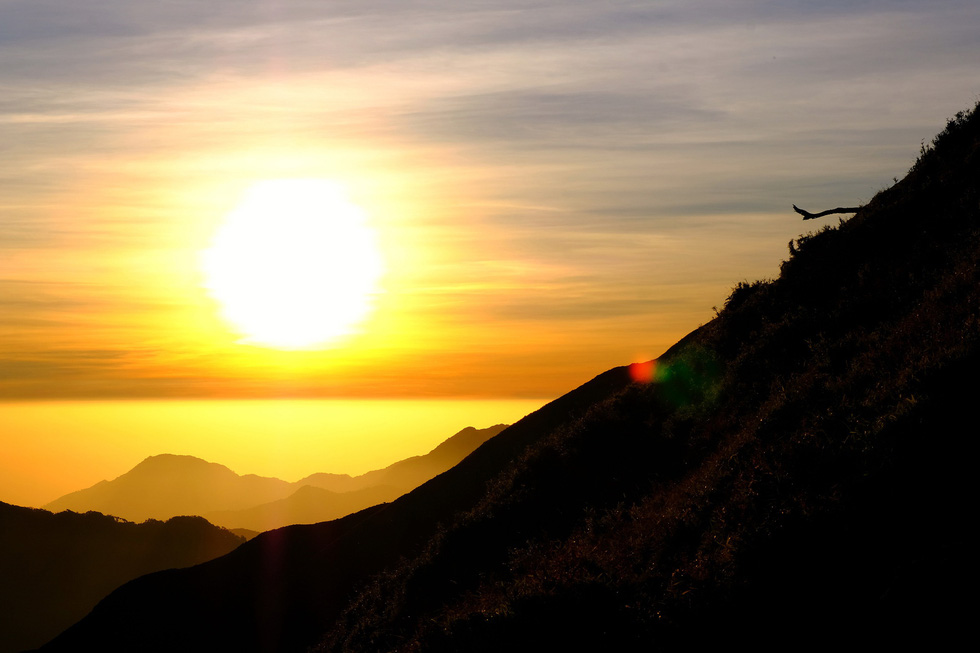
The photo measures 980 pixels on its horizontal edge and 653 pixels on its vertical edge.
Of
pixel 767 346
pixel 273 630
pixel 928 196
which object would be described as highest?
pixel 928 196

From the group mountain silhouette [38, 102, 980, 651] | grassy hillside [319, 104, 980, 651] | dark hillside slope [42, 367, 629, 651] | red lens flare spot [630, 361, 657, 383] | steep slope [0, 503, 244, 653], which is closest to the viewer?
grassy hillside [319, 104, 980, 651]

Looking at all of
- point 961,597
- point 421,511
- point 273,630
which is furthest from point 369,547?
point 961,597

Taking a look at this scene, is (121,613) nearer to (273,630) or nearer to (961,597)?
(273,630)

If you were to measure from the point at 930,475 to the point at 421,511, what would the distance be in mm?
27382

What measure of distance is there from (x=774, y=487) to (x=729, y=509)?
925 millimetres

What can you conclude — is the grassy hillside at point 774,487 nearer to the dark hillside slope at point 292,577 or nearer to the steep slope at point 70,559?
the dark hillside slope at point 292,577

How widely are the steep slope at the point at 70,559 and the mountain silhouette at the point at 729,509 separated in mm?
124325

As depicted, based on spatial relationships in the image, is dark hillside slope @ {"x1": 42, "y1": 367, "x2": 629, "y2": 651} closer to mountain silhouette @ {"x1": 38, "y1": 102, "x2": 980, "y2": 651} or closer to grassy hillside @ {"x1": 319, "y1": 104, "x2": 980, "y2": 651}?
mountain silhouette @ {"x1": 38, "y1": 102, "x2": 980, "y2": 651}

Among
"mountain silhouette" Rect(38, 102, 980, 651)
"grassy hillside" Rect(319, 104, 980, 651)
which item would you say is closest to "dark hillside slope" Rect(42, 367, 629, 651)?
"mountain silhouette" Rect(38, 102, 980, 651)

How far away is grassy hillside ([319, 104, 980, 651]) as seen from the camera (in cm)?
1110

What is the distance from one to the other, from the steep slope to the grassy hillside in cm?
14002

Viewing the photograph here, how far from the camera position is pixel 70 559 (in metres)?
157

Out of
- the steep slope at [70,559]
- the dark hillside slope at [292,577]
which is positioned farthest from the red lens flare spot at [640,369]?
the steep slope at [70,559]

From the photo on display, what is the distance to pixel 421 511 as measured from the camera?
36.3m
